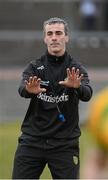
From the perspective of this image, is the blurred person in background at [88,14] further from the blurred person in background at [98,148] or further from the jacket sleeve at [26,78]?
the blurred person in background at [98,148]

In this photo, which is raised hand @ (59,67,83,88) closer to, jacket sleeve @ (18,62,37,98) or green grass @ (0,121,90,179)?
jacket sleeve @ (18,62,37,98)

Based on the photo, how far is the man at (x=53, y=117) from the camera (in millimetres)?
5586

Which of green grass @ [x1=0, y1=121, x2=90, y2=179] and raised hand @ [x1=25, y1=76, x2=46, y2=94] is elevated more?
raised hand @ [x1=25, y1=76, x2=46, y2=94]

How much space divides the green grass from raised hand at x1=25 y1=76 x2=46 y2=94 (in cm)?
273

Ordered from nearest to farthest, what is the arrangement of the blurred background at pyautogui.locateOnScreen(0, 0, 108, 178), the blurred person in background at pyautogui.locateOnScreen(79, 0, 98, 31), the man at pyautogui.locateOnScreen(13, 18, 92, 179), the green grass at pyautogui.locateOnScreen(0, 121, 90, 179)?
the man at pyautogui.locateOnScreen(13, 18, 92, 179), the green grass at pyautogui.locateOnScreen(0, 121, 90, 179), the blurred background at pyautogui.locateOnScreen(0, 0, 108, 178), the blurred person in background at pyautogui.locateOnScreen(79, 0, 98, 31)

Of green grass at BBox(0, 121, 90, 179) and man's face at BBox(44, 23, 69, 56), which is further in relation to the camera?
green grass at BBox(0, 121, 90, 179)

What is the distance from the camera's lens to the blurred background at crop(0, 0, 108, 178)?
1567 centimetres

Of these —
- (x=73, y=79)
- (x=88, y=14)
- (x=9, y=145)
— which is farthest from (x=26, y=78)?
(x=88, y=14)

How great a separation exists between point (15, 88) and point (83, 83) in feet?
33.7

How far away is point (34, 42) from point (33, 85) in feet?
40.5

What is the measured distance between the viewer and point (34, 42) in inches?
691

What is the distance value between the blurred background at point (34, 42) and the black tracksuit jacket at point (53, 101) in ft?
18.2

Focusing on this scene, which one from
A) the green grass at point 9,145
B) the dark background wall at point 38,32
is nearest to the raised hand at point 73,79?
the green grass at point 9,145

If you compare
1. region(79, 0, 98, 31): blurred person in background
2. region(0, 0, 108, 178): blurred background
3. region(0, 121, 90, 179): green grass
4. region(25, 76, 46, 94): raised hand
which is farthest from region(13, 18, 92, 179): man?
region(79, 0, 98, 31): blurred person in background
